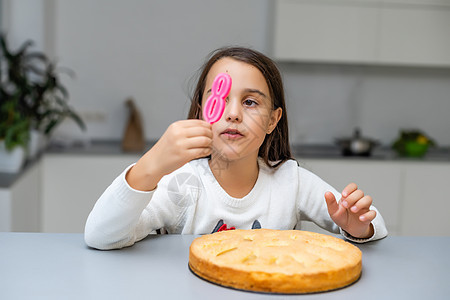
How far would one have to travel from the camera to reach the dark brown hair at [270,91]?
3.96 ft

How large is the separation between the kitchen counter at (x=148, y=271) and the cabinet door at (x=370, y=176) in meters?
1.93

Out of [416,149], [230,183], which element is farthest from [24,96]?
[416,149]

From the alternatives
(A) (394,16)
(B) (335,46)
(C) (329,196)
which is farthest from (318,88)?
(C) (329,196)

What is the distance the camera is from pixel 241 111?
104cm

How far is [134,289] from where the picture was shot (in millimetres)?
750

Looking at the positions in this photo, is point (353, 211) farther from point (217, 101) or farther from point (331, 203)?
point (217, 101)

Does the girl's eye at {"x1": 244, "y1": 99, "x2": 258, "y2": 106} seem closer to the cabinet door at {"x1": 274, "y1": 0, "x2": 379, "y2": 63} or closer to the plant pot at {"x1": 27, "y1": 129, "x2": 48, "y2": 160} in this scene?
the plant pot at {"x1": 27, "y1": 129, "x2": 48, "y2": 160}

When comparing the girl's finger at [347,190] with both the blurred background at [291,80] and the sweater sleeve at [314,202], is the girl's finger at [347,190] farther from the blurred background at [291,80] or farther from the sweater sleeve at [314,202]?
the blurred background at [291,80]

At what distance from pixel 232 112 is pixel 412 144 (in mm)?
2327

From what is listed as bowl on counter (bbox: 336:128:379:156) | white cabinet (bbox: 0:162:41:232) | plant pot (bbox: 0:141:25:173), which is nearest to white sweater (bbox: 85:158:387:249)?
white cabinet (bbox: 0:162:41:232)

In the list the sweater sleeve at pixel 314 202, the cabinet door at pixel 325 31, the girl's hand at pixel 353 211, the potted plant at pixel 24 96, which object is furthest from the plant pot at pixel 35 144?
the girl's hand at pixel 353 211

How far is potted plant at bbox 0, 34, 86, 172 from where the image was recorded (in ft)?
7.93

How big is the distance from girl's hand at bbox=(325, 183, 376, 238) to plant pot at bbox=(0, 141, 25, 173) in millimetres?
1718

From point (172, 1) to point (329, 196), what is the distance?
250 centimetres
